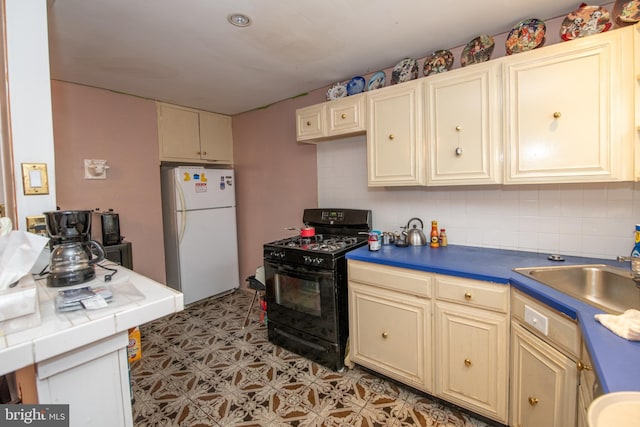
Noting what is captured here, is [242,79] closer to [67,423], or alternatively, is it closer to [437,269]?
[437,269]

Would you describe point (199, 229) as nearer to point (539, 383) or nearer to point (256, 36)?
point (256, 36)

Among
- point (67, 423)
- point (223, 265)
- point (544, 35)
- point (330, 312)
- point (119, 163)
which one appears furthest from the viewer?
point (223, 265)

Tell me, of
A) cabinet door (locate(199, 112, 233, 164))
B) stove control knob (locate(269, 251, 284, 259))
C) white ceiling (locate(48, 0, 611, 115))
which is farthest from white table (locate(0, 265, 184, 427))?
cabinet door (locate(199, 112, 233, 164))

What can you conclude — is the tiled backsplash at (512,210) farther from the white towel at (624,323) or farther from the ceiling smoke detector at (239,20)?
the ceiling smoke detector at (239,20)

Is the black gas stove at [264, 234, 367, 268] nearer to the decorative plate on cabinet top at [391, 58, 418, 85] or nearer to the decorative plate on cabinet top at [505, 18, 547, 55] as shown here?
the decorative plate on cabinet top at [391, 58, 418, 85]

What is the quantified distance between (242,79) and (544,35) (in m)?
2.24

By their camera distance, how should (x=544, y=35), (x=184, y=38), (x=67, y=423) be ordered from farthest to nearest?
(x=184, y=38) < (x=544, y=35) < (x=67, y=423)

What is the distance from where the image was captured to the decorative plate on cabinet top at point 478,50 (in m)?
1.90

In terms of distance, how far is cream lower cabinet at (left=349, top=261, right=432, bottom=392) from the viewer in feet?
6.09

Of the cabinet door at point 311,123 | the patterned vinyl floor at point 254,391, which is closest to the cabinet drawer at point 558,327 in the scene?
the patterned vinyl floor at point 254,391

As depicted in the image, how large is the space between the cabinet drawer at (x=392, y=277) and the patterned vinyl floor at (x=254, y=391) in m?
0.72

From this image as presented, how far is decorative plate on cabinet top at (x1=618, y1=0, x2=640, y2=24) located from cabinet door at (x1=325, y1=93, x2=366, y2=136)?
1.45m

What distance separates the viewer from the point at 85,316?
88 cm

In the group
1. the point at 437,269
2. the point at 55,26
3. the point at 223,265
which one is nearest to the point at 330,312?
the point at 437,269
